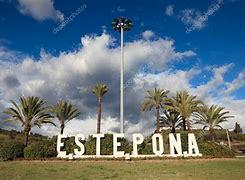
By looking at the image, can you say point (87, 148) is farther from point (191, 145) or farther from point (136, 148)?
point (191, 145)

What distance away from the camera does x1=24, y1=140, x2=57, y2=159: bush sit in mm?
35219

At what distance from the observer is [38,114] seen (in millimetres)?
45469

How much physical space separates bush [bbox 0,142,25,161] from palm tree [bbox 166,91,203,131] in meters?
23.3

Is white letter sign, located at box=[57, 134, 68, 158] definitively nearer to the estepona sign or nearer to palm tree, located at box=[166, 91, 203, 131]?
the estepona sign

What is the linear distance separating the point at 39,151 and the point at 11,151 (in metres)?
2.89

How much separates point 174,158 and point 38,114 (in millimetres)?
20705

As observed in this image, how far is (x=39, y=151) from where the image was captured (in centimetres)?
3547

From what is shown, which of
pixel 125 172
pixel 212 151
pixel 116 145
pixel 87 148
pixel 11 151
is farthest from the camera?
pixel 87 148

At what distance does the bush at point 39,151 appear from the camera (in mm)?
35219

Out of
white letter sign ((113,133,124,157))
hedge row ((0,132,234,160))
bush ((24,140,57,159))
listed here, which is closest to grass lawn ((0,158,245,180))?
white letter sign ((113,133,124,157))

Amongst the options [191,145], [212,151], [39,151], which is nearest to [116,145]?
[191,145]

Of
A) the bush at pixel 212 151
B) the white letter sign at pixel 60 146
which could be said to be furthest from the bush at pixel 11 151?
the bush at pixel 212 151

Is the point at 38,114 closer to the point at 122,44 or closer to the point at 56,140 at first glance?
the point at 56,140

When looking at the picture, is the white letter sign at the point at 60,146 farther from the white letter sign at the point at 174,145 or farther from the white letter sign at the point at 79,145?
the white letter sign at the point at 174,145
